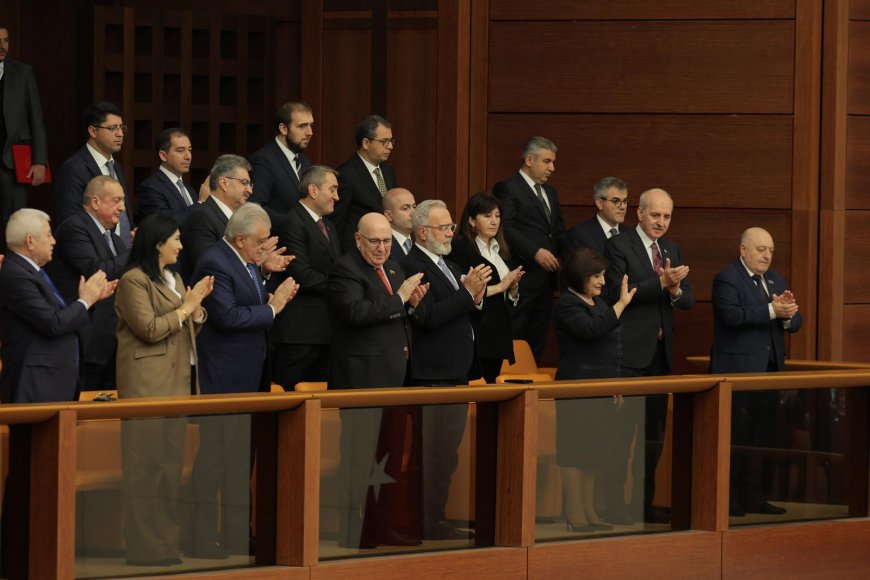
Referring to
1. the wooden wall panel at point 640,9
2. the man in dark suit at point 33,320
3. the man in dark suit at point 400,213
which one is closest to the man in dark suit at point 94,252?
the man in dark suit at point 33,320

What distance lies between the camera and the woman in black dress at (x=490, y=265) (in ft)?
24.0

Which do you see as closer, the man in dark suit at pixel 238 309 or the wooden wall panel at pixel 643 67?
the man in dark suit at pixel 238 309

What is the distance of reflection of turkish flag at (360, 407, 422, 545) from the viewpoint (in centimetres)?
570

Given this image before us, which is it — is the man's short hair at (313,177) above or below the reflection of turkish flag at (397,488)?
above

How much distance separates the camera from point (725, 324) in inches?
297

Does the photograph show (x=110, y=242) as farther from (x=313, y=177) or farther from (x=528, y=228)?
(x=528, y=228)

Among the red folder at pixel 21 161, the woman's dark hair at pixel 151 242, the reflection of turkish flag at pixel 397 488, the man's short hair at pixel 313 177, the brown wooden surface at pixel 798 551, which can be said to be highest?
the red folder at pixel 21 161

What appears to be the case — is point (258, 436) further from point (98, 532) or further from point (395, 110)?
point (395, 110)

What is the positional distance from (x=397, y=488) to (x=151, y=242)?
1235 millimetres

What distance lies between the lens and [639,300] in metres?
7.52

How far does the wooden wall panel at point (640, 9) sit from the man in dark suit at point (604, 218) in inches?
55.8

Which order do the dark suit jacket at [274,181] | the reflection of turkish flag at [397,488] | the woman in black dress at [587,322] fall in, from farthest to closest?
the dark suit jacket at [274,181] → the woman in black dress at [587,322] → the reflection of turkish flag at [397,488]

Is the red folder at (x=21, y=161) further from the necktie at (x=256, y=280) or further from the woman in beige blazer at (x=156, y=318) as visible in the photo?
the woman in beige blazer at (x=156, y=318)

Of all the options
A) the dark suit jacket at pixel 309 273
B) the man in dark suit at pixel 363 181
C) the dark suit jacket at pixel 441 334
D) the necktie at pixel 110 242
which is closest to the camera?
the dark suit jacket at pixel 441 334
